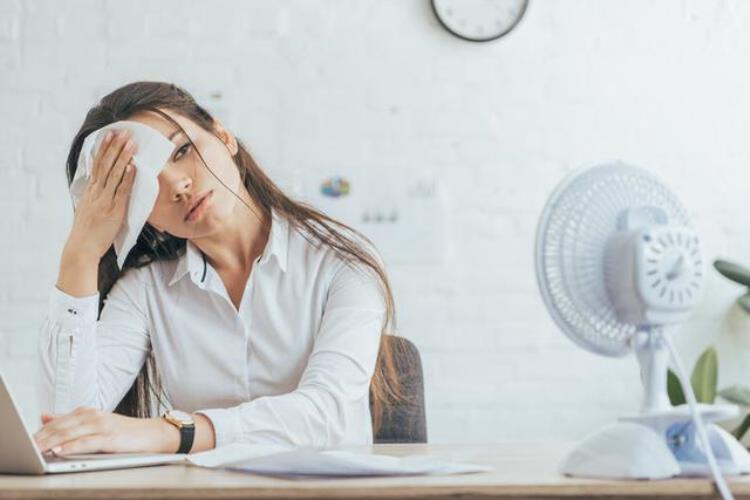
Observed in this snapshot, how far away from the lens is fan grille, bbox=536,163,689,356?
1.13 m

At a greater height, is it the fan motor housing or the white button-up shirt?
the fan motor housing

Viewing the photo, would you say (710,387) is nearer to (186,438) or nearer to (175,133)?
(175,133)

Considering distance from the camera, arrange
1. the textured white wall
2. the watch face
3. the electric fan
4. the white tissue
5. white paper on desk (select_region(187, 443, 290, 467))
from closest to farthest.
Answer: the electric fan → white paper on desk (select_region(187, 443, 290, 467)) → the watch face → the white tissue → the textured white wall

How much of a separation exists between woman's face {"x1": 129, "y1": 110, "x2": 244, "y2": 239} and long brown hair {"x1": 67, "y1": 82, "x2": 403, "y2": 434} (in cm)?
3

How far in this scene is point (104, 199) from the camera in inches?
71.9

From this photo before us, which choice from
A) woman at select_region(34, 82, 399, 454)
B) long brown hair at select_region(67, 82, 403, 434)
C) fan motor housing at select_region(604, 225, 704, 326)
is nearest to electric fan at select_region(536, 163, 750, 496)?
fan motor housing at select_region(604, 225, 704, 326)

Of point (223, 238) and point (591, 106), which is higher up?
point (591, 106)

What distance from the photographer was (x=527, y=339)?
3275mm

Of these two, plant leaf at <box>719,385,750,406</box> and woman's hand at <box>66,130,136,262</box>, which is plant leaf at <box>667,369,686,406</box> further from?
woman's hand at <box>66,130,136,262</box>

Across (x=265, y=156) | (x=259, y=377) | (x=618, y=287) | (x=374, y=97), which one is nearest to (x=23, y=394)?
(x=265, y=156)

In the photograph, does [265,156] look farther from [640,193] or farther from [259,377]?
[640,193]

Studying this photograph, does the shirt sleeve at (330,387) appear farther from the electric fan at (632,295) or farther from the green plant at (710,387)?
the green plant at (710,387)

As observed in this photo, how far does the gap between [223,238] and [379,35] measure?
1.51 meters

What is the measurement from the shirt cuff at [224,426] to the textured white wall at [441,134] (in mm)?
1755
